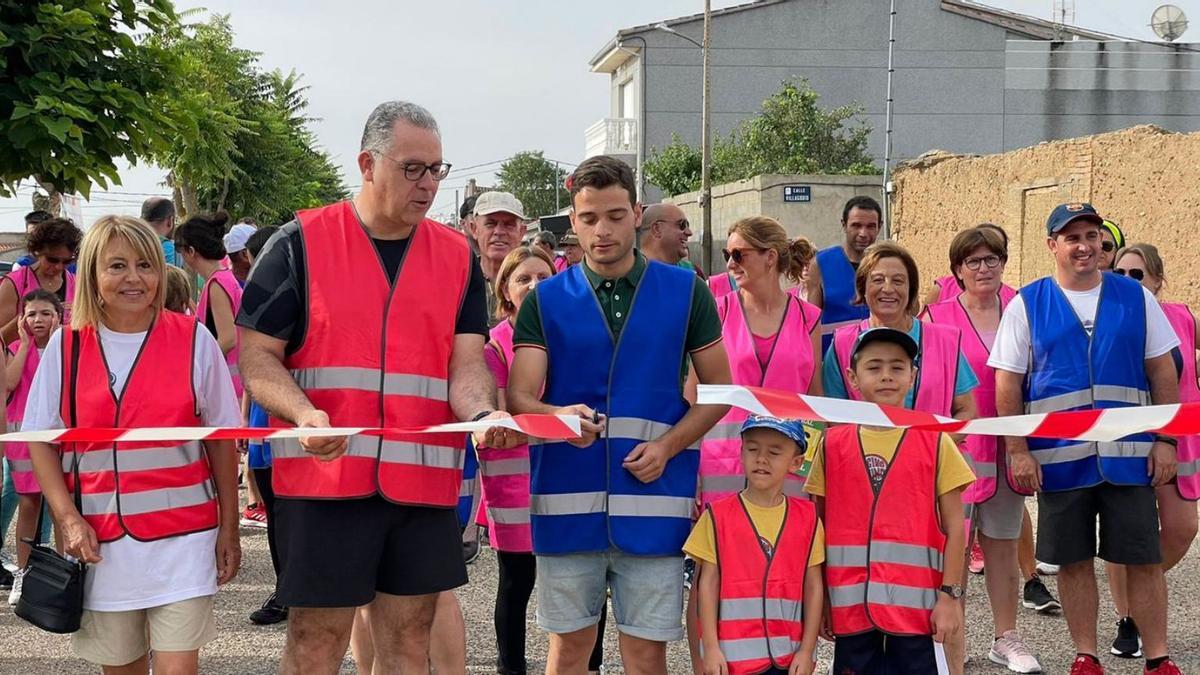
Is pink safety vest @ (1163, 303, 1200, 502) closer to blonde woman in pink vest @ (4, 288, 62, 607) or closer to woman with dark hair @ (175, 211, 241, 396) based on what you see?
woman with dark hair @ (175, 211, 241, 396)

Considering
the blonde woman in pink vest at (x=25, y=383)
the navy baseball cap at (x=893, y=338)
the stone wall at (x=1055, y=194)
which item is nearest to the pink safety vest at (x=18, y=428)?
the blonde woman in pink vest at (x=25, y=383)

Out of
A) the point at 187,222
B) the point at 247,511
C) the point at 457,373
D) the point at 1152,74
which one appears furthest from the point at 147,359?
the point at 1152,74

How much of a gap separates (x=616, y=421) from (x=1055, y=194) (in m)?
15.2

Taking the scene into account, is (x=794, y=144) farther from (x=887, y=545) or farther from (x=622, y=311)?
(x=622, y=311)

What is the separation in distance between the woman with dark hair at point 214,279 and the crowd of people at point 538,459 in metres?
2.27

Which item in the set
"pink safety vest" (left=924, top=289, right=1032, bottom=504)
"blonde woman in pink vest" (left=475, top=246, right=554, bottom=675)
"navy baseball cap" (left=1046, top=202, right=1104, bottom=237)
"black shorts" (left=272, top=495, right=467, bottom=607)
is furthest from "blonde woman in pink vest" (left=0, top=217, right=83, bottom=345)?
"navy baseball cap" (left=1046, top=202, right=1104, bottom=237)

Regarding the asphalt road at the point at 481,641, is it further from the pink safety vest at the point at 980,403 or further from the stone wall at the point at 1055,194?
the stone wall at the point at 1055,194

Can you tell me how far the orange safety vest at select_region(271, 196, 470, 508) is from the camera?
3924 millimetres

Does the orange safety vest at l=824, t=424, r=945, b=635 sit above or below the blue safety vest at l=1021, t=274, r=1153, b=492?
below

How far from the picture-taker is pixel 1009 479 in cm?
582

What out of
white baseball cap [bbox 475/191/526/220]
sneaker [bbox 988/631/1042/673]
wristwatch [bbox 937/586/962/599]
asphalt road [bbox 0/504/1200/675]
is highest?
white baseball cap [bbox 475/191/526/220]

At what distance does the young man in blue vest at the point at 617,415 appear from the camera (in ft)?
14.3

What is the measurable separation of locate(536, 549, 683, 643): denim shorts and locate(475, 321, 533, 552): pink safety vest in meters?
0.85

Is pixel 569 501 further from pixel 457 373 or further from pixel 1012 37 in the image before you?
pixel 1012 37
